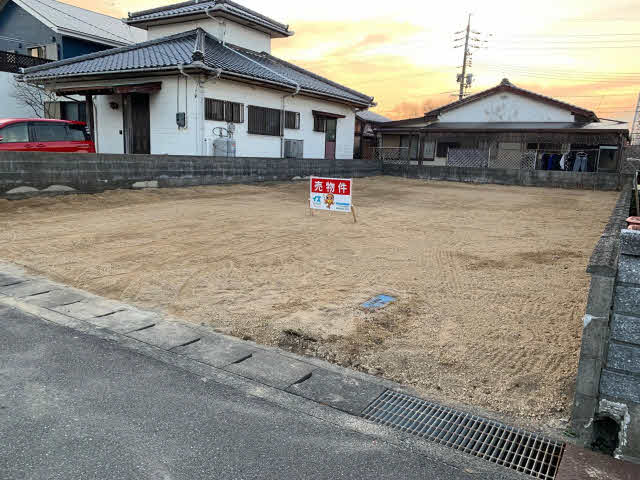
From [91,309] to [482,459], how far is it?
140 inches

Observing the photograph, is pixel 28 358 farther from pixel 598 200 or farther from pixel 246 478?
Answer: pixel 598 200

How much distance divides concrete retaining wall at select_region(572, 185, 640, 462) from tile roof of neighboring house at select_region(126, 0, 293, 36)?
1855 centimetres

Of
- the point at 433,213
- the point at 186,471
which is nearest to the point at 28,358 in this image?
the point at 186,471

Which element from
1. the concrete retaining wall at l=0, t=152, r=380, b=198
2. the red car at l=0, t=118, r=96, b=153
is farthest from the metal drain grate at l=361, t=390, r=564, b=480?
the red car at l=0, t=118, r=96, b=153

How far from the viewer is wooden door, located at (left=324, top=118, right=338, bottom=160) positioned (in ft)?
74.3

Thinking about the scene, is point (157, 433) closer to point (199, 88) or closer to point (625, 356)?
point (625, 356)

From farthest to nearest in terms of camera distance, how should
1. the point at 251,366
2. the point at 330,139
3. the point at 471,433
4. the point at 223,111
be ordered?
1. the point at 330,139
2. the point at 223,111
3. the point at 251,366
4. the point at 471,433

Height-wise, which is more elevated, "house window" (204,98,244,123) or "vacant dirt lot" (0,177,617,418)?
"house window" (204,98,244,123)

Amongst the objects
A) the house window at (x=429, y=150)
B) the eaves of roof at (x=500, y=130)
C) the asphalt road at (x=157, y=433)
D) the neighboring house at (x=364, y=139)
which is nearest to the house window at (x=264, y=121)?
the eaves of roof at (x=500, y=130)

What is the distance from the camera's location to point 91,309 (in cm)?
424

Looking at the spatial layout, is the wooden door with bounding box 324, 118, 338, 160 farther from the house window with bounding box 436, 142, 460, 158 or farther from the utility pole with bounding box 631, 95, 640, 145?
the utility pole with bounding box 631, 95, 640, 145

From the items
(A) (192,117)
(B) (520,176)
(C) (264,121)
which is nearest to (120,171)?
(A) (192,117)

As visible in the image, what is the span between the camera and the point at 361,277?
5.45 metres

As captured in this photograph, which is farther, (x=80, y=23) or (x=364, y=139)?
(x=364, y=139)
